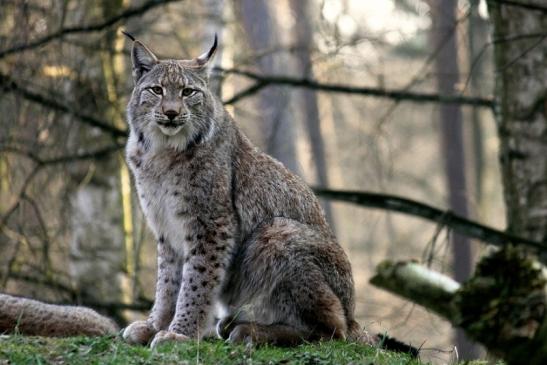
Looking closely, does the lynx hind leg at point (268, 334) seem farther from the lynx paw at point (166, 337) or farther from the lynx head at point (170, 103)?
the lynx head at point (170, 103)

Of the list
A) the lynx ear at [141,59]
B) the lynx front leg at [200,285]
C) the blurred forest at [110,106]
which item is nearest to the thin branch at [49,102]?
the blurred forest at [110,106]

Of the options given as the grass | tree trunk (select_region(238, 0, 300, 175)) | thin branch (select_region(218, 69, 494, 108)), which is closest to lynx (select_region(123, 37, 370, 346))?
the grass

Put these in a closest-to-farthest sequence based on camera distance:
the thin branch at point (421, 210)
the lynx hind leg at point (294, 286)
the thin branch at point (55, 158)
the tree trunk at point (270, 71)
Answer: the lynx hind leg at point (294, 286) → the thin branch at point (421, 210) → the thin branch at point (55, 158) → the tree trunk at point (270, 71)

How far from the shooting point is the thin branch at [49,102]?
10.2 m

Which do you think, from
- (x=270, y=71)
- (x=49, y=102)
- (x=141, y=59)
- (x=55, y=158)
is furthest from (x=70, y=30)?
(x=270, y=71)

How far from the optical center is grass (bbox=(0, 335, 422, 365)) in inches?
228

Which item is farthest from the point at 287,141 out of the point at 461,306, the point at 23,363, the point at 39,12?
the point at 23,363

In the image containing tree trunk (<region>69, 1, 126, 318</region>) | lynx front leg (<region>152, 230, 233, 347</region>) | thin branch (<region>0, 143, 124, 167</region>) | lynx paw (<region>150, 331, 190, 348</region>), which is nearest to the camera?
lynx paw (<region>150, 331, 190, 348</region>)

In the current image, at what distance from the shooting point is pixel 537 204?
958cm

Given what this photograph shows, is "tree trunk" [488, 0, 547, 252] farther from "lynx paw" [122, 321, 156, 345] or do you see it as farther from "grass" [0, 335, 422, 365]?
"lynx paw" [122, 321, 156, 345]

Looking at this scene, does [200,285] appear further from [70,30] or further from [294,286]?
[70,30]

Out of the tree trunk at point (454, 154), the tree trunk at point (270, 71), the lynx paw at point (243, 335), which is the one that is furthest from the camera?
the tree trunk at point (454, 154)

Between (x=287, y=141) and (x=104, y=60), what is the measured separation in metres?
6.11

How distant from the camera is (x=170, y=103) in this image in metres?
7.17
